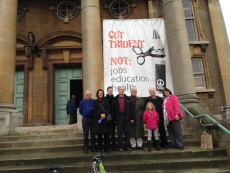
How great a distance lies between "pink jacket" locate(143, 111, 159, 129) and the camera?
598 centimetres

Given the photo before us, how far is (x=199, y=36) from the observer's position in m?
13.3

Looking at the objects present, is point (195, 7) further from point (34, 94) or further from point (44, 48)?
point (34, 94)

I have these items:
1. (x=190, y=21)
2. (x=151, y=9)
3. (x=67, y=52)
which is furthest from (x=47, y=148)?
(x=190, y=21)

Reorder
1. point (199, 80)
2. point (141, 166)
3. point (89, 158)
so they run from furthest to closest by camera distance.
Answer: point (199, 80), point (89, 158), point (141, 166)

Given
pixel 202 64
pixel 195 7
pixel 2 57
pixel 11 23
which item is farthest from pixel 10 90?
pixel 195 7

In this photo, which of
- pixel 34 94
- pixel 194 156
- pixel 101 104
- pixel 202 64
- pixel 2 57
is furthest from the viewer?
pixel 202 64

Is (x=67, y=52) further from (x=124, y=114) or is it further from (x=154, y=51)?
(x=124, y=114)

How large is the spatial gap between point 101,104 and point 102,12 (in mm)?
9362

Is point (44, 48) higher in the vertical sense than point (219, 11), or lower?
lower

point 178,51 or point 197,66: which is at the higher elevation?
point 197,66

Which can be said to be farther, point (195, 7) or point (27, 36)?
point (195, 7)

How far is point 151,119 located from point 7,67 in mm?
6331

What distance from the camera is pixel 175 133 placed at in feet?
20.1

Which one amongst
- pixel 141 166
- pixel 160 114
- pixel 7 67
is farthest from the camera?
pixel 7 67
